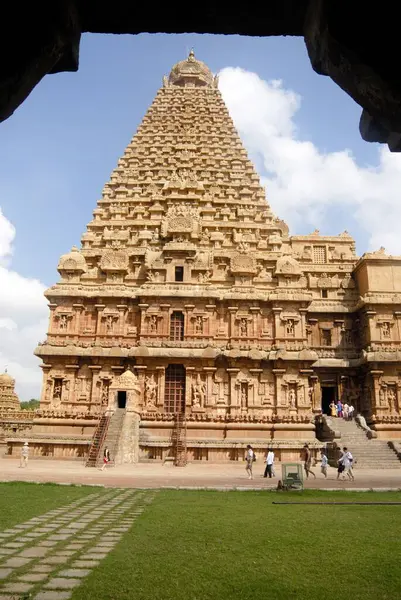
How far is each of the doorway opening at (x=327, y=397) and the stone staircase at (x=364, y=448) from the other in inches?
184

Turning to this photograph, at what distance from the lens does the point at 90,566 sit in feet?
22.9

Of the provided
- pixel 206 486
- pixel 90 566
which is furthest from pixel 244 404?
pixel 90 566

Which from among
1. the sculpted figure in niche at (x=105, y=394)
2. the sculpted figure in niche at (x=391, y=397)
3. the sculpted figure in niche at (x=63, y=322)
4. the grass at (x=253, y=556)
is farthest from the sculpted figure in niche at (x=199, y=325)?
the grass at (x=253, y=556)

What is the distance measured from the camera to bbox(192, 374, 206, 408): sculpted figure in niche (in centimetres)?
3219

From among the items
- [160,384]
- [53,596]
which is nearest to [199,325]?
[160,384]

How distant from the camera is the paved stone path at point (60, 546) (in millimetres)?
6078

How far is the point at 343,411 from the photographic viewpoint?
35.5 m

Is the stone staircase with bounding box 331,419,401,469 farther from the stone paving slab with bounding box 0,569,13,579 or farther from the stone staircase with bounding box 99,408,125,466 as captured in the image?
the stone paving slab with bounding box 0,569,13,579

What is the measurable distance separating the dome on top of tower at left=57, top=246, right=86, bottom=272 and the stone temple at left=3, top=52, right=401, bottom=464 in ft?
0.37

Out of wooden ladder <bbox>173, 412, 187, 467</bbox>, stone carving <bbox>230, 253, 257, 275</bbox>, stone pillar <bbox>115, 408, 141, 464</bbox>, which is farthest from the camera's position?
stone carving <bbox>230, 253, 257, 275</bbox>

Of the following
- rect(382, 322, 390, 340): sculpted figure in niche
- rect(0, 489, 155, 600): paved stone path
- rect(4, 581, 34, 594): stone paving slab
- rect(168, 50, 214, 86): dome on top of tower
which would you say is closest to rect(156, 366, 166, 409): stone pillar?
rect(382, 322, 390, 340): sculpted figure in niche

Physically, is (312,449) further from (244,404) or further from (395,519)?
(395,519)

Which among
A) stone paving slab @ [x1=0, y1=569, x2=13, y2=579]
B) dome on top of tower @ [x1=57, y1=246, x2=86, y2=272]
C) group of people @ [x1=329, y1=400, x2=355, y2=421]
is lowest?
stone paving slab @ [x1=0, y1=569, x2=13, y2=579]

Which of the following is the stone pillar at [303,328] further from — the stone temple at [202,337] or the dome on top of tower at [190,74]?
the dome on top of tower at [190,74]
